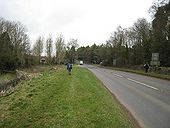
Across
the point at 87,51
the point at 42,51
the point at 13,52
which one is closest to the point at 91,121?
the point at 13,52

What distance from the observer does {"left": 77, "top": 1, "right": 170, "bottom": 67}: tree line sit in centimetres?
4639

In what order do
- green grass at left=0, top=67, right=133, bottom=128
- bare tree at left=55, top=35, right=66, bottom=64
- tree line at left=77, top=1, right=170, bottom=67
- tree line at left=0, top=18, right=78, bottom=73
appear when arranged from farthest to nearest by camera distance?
bare tree at left=55, top=35, right=66, bottom=64 < tree line at left=0, top=18, right=78, bottom=73 < tree line at left=77, top=1, right=170, bottom=67 < green grass at left=0, top=67, right=133, bottom=128

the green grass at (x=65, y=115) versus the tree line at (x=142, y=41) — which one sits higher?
the tree line at (x=142, y=41)

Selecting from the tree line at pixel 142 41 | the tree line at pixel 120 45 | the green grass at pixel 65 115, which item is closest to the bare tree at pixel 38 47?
the tree line at pixel 120 45

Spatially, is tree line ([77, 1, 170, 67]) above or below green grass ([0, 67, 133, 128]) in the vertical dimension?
above

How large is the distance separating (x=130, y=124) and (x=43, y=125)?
2.93 m

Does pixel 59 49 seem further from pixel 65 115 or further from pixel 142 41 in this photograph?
pixel 65 115

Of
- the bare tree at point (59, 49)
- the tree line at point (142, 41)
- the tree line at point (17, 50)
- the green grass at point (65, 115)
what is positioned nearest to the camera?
the green grass at point (65, 115)

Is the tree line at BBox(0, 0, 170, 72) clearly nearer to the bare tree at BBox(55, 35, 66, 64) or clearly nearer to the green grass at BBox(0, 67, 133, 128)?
the bare tree at BBox(55, 35, 66, 64)

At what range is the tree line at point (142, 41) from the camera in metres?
46.4

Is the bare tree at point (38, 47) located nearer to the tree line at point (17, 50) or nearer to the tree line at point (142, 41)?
the tree line at point (17, 50)

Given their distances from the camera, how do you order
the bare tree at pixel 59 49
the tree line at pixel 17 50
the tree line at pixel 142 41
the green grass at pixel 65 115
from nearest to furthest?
the green grass at pixel 65 115
the tree line at pixel 142 41
the tree line at pixel 17 50
the bare tree at pixel 59 49

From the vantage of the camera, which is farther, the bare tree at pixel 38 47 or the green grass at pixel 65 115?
the bare tree at pixel 38 47

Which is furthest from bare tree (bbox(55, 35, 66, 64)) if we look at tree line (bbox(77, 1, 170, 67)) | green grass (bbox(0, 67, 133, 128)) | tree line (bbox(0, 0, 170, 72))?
green grass (bbox(0, 67, 133, 128))
